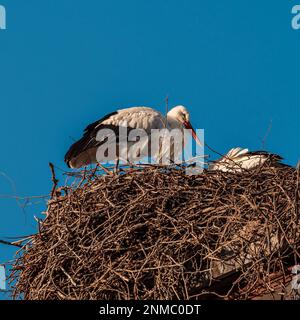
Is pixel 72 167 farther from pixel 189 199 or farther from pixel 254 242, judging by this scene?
pixel 254 242

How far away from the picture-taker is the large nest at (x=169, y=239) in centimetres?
632

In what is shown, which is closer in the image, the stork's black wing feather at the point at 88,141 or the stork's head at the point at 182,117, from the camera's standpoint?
the stork's black wing feather at the point at 88,141

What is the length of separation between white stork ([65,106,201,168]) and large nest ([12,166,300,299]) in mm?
2490

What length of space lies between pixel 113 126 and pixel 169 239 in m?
3.58

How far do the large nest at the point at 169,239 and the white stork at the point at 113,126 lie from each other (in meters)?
2.49

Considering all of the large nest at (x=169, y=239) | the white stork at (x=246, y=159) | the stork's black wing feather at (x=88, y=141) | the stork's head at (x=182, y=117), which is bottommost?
the large nest at (x=169, y=239)

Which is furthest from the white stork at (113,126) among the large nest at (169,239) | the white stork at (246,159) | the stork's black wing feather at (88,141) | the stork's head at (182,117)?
the large nest at (169,239)

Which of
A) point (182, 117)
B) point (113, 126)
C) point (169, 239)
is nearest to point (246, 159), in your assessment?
point (169, 239)

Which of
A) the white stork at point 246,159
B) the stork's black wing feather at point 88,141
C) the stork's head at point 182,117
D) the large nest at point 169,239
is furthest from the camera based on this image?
the stork's head at point 182,117

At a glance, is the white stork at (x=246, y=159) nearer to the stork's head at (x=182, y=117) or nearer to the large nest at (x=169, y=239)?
the large nest at (x=169, y=239)

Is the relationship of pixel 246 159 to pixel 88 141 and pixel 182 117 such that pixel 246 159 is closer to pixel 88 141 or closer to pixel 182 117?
pixel 88 141

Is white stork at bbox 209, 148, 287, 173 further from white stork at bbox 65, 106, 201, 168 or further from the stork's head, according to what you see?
the stork's head

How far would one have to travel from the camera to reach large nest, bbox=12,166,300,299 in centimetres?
632
